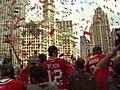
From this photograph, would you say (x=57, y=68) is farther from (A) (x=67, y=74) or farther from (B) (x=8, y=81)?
(B) (x=8, y=81)

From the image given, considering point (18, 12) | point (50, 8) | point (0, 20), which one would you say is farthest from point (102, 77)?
point (0, 20)

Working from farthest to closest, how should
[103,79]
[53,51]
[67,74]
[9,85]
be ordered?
[67,74], [53,51], [103,79], [9,85]

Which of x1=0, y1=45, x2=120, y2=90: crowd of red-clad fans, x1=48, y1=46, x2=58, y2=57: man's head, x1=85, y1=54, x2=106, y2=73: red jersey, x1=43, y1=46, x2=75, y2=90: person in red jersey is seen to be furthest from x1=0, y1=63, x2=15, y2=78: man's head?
x1=85, y1=54, x2=106, y2=73: red jersey

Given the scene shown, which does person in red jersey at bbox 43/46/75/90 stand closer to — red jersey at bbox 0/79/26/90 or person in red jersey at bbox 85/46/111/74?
person in red jersey at bbox 85/46/111/74

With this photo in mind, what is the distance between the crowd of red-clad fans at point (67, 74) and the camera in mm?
5441

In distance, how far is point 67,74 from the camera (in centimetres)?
820

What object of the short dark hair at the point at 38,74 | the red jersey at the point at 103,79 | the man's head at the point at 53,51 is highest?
the man's head at the point at 53,51

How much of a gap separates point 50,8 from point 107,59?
240 ft

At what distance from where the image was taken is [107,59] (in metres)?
5.11

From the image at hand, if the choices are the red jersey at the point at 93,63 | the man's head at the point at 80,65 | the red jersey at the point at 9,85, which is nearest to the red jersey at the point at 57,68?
the red jersey at the point at 93,63

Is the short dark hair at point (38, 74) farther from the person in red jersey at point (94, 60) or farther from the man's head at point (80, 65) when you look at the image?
the person in red jersey at point (94, 60)

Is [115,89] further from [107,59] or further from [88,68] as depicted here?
[88,68]

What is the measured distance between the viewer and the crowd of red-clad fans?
5.44 metres

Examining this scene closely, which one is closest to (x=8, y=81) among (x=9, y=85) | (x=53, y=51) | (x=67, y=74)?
(x=9, y=85)
